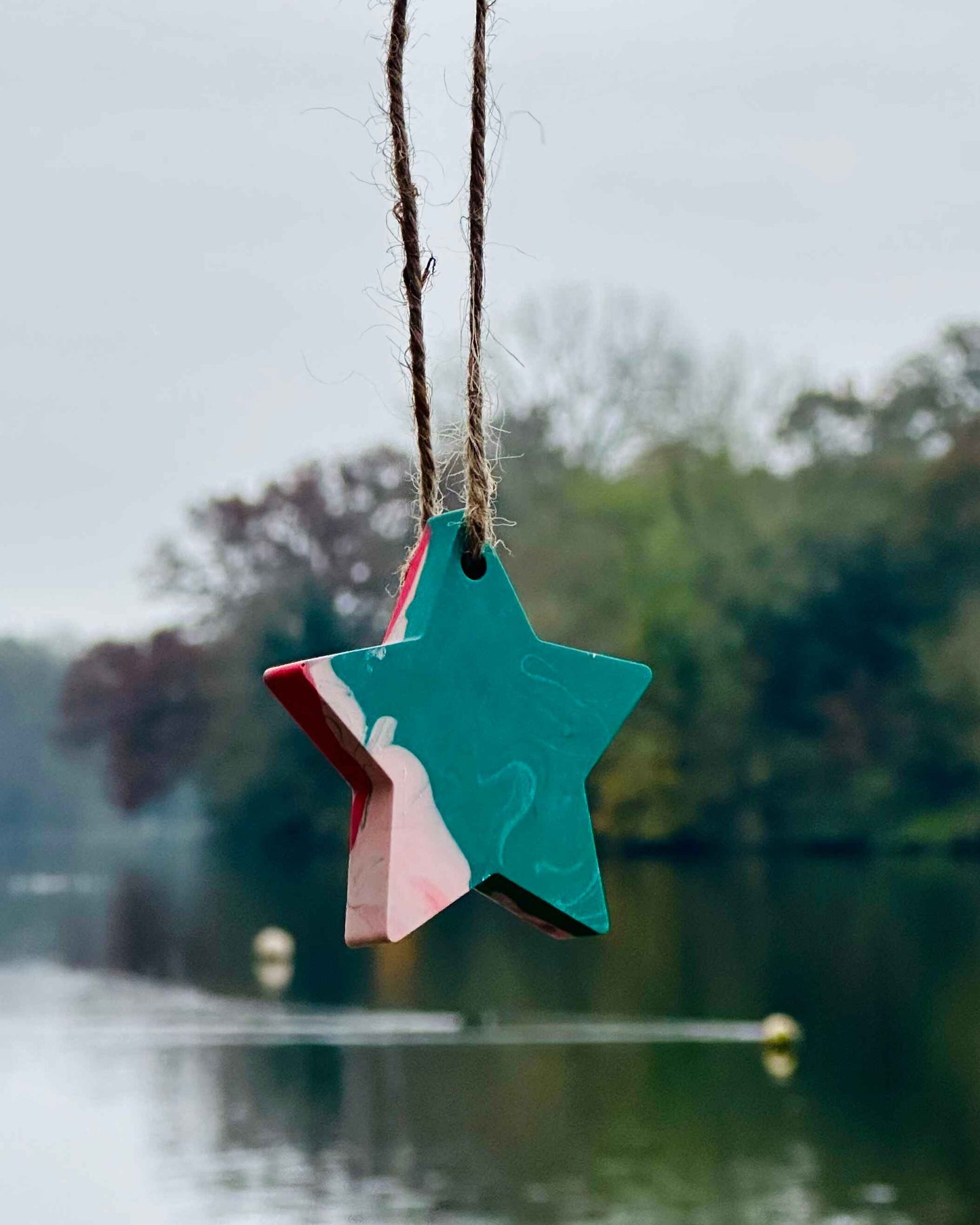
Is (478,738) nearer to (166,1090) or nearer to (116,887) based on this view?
(166,1090)

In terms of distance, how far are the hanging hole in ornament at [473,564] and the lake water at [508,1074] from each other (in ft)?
59.7

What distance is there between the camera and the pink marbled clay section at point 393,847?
1.58 meters

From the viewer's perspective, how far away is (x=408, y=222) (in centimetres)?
158

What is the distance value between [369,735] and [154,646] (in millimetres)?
52482

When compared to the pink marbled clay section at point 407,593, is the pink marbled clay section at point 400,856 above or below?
below

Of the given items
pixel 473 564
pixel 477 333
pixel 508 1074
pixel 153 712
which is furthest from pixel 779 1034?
pixel 153 712

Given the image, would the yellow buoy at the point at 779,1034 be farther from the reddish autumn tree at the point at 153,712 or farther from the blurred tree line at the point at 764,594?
the reddish autumn tree at the point at 153,712

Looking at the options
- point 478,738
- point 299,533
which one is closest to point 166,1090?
point 478,738

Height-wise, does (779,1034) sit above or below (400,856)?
below

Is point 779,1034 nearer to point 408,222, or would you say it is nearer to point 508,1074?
point 508,1074

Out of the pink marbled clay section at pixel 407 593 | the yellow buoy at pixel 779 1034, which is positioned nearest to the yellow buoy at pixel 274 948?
the yellow buoy at pixel 779 1034

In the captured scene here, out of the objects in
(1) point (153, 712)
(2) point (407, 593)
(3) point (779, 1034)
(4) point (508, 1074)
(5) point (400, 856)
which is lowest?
(4) point (508, 1074)

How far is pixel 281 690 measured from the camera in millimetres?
1578

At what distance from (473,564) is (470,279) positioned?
0.82ft
